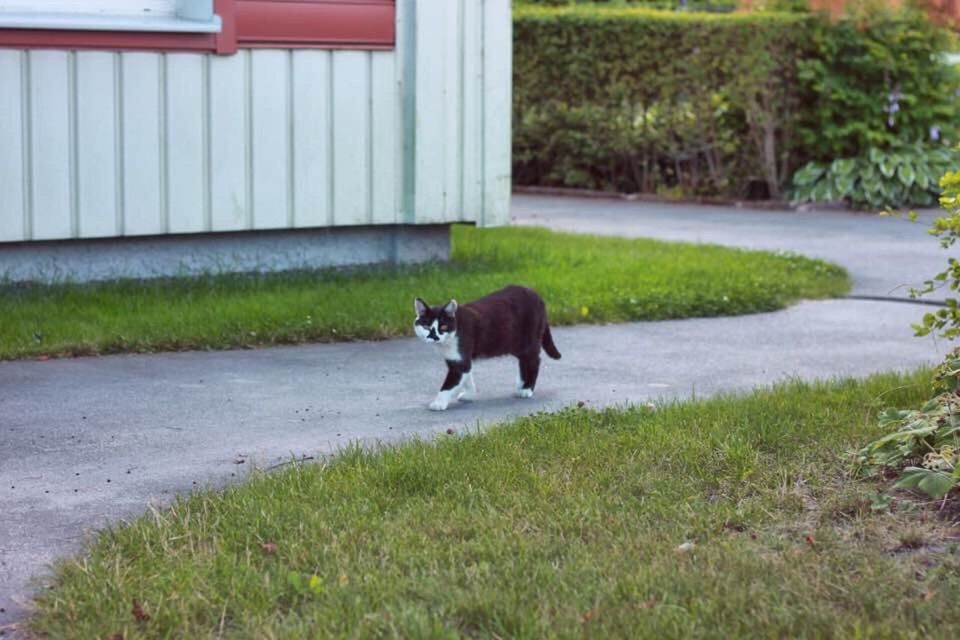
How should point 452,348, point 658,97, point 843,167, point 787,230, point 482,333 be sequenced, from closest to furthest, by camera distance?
point 452,348 → point 482,333 → point 787,230 → point 843,167 → point 658,97

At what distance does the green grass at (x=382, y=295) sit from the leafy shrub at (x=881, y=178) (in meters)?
4.76

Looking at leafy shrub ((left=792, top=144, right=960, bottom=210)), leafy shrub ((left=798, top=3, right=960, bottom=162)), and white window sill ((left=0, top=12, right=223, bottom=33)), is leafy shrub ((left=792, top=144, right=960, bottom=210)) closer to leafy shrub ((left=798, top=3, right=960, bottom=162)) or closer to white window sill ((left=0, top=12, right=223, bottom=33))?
leafy shrub ((left=798, top=3, right=960, bottom=162))

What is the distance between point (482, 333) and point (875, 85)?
1057 centimetres

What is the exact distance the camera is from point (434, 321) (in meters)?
6.66

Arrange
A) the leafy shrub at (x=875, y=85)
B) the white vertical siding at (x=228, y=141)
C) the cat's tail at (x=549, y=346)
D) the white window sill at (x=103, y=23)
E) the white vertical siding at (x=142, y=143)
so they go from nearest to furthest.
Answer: the cat's tail at (x=549, y=346) < the white window sill at (x=103, y=23) < the white vertical siding at (x=142, y=143) < the white vertical siding at (x=228, y=141) < the leafy shrub at (x=875, y=85)

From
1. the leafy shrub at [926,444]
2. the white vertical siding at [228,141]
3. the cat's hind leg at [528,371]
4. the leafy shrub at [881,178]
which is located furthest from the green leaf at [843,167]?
the leafy shrub at [926,444]

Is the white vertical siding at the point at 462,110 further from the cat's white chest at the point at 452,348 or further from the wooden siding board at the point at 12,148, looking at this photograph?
the cat's white chest at the point at 452,348

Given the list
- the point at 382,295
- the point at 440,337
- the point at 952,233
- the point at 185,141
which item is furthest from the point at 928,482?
the point at 185,141

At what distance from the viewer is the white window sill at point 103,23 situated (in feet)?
29.1

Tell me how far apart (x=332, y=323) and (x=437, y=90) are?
7.81 feet

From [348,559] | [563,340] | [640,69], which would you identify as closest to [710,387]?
[563,340]

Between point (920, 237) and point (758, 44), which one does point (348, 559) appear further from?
point (758, 44)

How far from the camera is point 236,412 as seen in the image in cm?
677

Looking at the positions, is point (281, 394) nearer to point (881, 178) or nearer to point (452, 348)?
point (452, 348)
